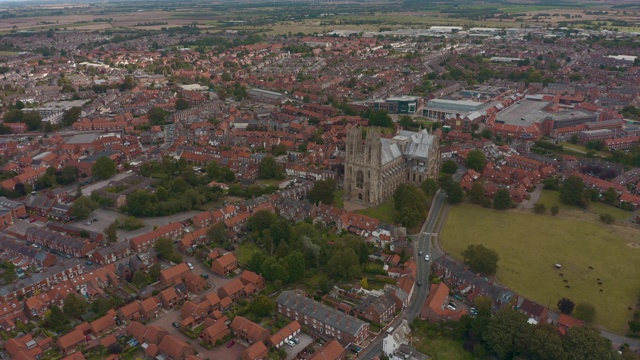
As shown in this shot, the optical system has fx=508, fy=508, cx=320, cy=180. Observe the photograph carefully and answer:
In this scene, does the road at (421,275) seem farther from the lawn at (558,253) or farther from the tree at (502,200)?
the tree at (502,200)

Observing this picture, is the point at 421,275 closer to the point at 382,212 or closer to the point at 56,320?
the point at 382,212

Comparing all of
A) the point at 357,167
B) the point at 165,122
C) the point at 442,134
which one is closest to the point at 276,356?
the point at 357,167

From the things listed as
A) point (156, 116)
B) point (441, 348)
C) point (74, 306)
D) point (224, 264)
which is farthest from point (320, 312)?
point (156, 116)

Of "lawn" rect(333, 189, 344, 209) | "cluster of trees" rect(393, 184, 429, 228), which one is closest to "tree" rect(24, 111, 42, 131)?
"lawn" rect(333, 189, 344, 209)

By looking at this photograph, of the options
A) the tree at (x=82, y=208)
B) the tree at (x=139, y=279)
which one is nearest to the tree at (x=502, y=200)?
the tree at (x=139, y=279)

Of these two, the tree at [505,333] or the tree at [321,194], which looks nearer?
the tree at [505,333]

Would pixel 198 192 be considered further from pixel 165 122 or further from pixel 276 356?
pixel 165 122
